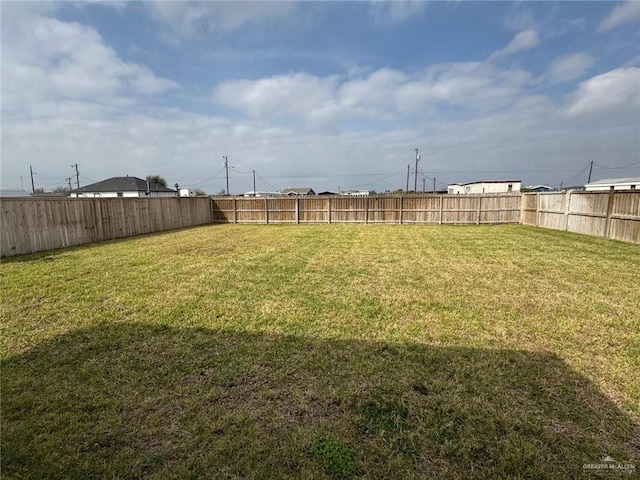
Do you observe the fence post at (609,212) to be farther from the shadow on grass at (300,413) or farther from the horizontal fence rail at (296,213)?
the shadow on grass at (300,413)

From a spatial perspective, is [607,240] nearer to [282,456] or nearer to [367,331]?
[367,331]

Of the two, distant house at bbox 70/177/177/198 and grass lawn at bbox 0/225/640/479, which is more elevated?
distant house at bbox 70/177/177/198

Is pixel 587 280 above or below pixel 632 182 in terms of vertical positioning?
below

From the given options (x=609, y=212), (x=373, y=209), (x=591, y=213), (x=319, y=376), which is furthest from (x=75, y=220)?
(x=591, y=213)

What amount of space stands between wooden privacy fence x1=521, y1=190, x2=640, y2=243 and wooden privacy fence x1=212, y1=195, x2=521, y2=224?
5.72ft

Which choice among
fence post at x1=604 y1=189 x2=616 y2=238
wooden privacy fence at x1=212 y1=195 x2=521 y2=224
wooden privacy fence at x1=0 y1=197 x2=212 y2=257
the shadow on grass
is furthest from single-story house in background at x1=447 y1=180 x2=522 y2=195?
the shadow on grass

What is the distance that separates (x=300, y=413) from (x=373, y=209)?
1518 centimetres

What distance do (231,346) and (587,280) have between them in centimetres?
578

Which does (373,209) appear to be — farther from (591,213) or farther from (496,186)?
(496,186)

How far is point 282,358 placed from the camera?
114 inches

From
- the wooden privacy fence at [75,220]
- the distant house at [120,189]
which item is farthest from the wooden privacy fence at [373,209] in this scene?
the distant house at [120,189]

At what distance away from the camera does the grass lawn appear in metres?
1.81

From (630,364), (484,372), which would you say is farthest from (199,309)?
(630,364)

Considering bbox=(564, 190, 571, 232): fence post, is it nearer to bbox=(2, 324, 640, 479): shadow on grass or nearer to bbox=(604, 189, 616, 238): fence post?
bbox=(604, 189, 616, 238): fence post
